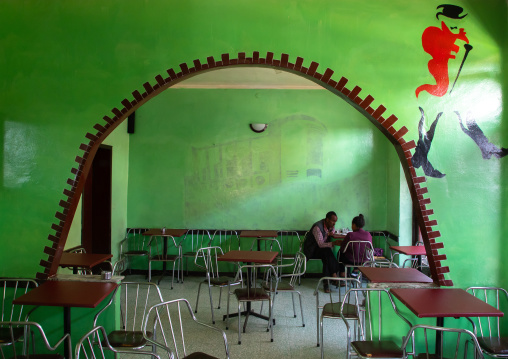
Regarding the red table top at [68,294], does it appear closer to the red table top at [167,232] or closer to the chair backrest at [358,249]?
the red table top at [167,232]

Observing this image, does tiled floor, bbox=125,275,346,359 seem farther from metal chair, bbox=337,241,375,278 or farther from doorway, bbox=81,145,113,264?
doorway, bbox=81,145,113,264

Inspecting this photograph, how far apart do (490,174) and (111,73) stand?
319cm

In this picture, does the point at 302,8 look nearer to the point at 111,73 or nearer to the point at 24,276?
the point at 111,73

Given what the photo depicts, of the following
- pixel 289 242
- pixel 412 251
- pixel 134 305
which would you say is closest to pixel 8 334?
pixel 134 305

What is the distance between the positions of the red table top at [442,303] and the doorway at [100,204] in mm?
4698

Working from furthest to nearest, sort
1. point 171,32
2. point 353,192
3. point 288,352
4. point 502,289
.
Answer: point 353,192 < point 288,352 < point 171,32 < point 502,289

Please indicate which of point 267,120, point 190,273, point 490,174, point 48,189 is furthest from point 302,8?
point 190,273

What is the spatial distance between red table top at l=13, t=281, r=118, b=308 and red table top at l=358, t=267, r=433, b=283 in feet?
6.73

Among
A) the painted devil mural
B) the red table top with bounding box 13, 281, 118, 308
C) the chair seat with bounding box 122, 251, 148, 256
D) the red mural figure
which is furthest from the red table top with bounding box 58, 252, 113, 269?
the red mural figure

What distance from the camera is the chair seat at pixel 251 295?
4.35 meters

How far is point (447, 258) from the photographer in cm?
354

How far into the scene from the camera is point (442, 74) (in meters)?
3.57

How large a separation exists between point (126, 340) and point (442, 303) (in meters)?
2.20

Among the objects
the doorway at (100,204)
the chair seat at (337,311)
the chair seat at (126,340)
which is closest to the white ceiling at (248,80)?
the doorway at (100,204)
